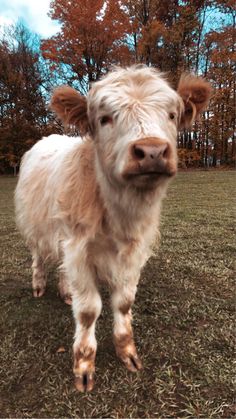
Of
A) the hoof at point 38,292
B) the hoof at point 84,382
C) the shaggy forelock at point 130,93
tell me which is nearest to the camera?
the shaggy forelock at point 130,93

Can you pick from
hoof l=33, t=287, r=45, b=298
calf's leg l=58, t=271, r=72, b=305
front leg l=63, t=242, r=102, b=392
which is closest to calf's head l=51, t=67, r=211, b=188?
front leg l=63, t=242, r=102, b=392

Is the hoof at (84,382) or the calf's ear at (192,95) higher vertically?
the calf's ear at (192,95)

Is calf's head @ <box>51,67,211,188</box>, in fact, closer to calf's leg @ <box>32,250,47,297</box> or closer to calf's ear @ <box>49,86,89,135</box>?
calf's ear @ <box>49,86,89,135</box>

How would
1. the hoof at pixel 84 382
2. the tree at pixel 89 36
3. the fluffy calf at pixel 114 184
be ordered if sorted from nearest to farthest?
the fluffy calf at pixel 114 184, the hoof at pixel 84 382, the tree at pixel 89 36

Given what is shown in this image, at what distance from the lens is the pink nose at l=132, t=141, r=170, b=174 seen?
1899mm

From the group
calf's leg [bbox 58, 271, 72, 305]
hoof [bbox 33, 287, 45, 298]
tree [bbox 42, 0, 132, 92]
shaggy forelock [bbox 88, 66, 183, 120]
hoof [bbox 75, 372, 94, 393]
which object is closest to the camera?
shaggy forelock [bbox 88, 66, 183, 120]

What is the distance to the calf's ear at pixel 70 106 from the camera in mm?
2580

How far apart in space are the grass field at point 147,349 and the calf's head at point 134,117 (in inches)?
54.0

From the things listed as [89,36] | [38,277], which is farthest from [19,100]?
[38,277]

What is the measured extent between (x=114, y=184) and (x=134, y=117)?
1.59 feet

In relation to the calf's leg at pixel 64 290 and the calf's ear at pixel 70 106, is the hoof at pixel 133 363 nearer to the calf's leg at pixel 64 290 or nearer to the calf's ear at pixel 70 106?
the calf's leg at pixel 64 290

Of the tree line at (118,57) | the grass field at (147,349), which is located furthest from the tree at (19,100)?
the grass field at (147,349)

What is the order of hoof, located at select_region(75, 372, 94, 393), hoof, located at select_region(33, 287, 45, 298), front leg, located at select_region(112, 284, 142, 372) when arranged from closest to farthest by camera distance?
hoof, located at select_region(75, 372, 94, 393), front leg, located at select_region(112, 284, 142, 372), hoof, located at select_region(33, 287, 45, 298)

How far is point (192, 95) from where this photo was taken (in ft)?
9.12
